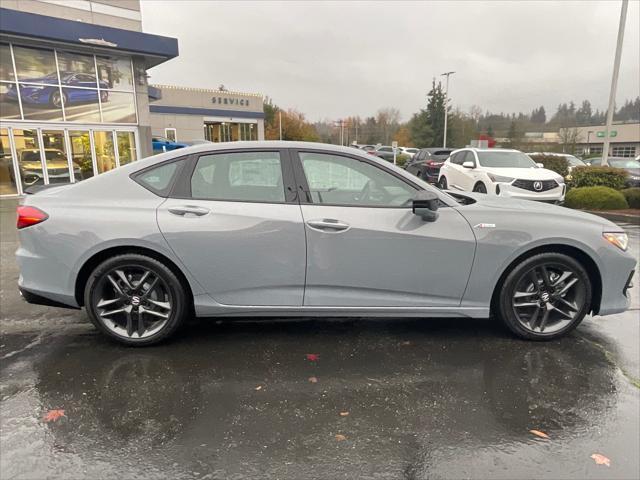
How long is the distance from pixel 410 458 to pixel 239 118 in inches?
1997

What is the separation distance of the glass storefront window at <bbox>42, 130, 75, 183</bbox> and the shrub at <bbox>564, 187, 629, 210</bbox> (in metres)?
16.6

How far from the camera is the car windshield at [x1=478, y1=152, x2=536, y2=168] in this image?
11445 mm

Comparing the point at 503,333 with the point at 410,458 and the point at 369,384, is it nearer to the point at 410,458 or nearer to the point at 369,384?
the point at 369,384

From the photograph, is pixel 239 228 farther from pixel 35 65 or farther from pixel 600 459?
pixel 35 65

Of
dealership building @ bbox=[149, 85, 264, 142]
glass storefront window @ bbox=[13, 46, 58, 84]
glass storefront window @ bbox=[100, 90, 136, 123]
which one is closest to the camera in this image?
glass storefront window @ bbox=[13, 46, 58, 84]

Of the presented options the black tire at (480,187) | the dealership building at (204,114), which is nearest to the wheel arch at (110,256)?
the black tire at (480,187)

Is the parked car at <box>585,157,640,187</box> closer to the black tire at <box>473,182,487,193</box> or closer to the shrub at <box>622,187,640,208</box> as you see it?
the shrub at <box>622,187,640,208</box>

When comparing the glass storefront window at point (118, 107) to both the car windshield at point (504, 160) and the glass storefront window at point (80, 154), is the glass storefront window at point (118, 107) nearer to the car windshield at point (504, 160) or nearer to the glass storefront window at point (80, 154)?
the glass storefront window at point (80, 154)

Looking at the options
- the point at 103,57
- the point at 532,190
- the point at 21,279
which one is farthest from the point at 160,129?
the point at 21,279

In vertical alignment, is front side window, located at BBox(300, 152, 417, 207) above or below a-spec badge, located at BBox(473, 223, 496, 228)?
above

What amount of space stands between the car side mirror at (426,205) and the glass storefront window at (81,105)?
1617 centimetres

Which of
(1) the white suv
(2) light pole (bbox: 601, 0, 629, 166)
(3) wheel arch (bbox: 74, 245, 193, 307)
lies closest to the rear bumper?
(3) wheel arch (bbox: 74, 245, 193, 307)

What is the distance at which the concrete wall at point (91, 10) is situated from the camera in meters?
18.0

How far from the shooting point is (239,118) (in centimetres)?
4969
